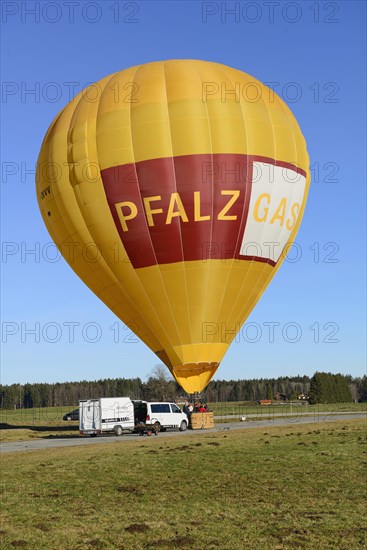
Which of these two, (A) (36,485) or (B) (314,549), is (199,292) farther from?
(B) (314,549)

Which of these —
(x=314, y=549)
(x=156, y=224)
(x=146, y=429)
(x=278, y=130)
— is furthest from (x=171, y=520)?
(x=146, y=429)

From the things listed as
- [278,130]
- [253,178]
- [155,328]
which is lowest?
[155,328]

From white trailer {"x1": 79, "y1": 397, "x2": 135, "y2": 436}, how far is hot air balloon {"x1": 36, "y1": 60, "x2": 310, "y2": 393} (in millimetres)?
11248

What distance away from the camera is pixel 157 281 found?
31.0 m

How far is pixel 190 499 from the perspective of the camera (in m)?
16.8

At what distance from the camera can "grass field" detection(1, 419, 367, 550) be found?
1286 centimetres

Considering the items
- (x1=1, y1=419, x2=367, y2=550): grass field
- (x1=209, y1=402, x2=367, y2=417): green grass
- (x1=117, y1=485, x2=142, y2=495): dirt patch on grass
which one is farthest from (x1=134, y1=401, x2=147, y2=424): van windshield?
(x1=209, y1=402, x2=367, y2=417): green grass

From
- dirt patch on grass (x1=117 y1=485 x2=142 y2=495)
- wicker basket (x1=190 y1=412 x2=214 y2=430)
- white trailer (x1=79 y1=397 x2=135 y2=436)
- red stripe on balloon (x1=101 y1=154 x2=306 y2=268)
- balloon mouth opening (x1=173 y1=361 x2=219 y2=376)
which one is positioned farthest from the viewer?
white trailer (x1=79 y1=397 x2=135 y2=436)

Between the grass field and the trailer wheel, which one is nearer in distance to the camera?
the grass field

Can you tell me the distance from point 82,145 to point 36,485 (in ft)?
55.0

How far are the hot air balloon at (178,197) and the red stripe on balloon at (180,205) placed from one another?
5 centimetres

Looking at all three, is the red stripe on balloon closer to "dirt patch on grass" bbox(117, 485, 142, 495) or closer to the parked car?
"dirt patch on grass" bbox(117, 485, 142, 495)

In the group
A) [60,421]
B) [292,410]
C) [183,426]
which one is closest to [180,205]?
[183,426]

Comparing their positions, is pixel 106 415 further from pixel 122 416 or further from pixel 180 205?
pixel 180 205
